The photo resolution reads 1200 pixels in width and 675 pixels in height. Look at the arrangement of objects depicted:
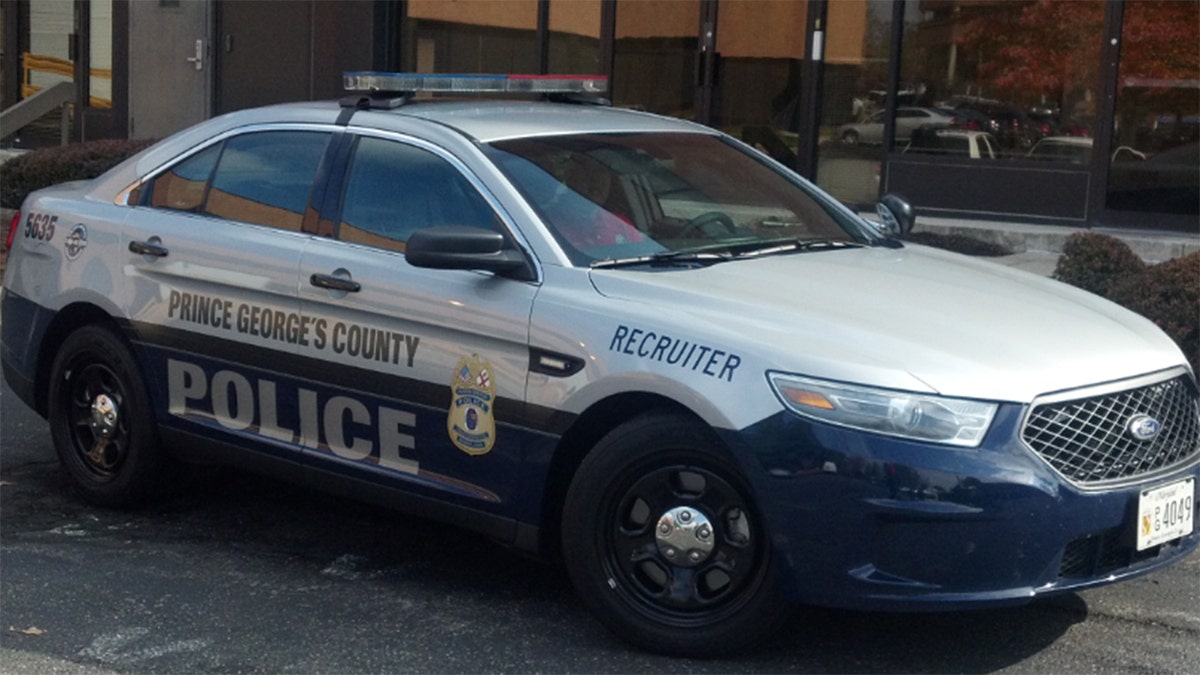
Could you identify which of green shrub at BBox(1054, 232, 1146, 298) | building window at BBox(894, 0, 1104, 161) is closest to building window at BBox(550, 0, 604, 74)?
building window at BBox(894, 0, 1104, 161)

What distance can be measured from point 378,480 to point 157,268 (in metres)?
1.31

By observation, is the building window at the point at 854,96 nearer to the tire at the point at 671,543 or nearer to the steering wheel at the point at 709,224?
the steering wheel at the point at 709,224

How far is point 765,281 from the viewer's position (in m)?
4.77

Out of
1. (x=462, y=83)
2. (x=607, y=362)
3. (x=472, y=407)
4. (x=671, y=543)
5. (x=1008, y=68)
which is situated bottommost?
(x=671, y=543)

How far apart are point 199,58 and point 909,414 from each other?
14.5 m

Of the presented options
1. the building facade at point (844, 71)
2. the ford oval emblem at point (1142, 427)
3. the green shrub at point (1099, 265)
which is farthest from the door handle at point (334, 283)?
the building facade at point (844, 71)

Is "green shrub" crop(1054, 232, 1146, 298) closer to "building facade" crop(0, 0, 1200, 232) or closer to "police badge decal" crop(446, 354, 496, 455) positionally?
"building facade" crop(0, 0, 1200, 232)

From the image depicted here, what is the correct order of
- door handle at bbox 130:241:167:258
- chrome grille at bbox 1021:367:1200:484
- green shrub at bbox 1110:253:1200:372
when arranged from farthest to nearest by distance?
1. green shrub at bbox 1110:253:1200:372
2. door handle at bbox 130:241:167:258
3. chrome grille at bbox 1021:367:1200:484

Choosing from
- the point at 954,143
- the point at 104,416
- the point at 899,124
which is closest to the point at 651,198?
the point at 104,416

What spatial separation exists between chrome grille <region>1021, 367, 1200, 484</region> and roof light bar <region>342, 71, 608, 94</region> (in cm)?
241

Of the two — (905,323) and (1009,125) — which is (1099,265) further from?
(905,323)

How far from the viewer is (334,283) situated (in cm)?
525

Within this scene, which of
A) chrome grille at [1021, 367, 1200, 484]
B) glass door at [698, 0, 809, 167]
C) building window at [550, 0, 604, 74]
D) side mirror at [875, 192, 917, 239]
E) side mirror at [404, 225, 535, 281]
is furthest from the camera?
building window at [550, 0, 604, 74]

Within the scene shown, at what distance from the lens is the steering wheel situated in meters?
5.23
